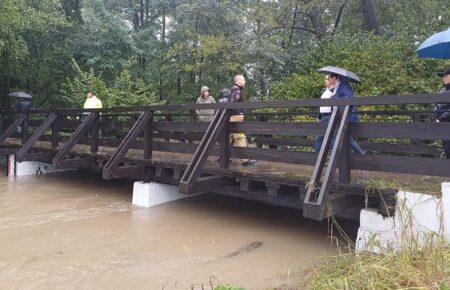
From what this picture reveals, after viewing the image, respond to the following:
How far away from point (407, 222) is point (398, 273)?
1.49 metres

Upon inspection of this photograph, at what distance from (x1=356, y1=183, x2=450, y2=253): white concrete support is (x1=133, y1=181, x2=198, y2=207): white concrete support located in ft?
12.7

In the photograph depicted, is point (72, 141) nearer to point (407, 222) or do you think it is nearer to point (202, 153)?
point (202, 153)

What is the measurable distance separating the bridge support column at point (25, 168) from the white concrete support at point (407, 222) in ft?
27.7

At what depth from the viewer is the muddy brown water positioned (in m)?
4.45

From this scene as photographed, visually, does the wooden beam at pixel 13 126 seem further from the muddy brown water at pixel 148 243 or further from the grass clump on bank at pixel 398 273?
the grass clump on bank at pixel 398 273

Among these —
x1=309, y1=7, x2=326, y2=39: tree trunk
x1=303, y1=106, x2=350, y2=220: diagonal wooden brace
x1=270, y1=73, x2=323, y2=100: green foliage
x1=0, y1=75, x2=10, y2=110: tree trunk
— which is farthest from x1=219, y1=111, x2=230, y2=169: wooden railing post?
x1=0, y1=75, x2=10, y2=110: tree trunk

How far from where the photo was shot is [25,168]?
1095 centimetres

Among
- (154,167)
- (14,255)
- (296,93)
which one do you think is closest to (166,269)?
(14,255)

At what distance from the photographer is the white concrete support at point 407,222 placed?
4.34 meters

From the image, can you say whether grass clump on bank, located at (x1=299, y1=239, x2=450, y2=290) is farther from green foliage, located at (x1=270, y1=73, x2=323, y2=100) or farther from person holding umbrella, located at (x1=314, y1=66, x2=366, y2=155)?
green foliage, located at (x1=270, y1=73, x2=323, y2=100)

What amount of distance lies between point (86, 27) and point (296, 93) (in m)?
9.63

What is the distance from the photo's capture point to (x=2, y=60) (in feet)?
47.1

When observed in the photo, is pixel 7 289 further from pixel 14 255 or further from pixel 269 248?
pixel 269 248

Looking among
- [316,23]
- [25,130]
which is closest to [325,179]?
[25,130]
